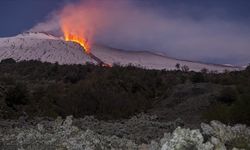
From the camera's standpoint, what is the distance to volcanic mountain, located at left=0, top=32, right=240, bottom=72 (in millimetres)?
97188

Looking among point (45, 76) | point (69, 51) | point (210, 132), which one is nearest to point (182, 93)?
point (45, 76)

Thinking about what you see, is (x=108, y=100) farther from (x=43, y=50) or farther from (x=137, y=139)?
(x=43, y=50)

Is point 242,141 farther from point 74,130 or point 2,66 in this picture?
point 2,66

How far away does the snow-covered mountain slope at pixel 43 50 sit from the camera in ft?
322

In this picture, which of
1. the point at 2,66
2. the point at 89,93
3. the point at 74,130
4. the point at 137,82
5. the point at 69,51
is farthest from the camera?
the point at 69,51

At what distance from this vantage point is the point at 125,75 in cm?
4309

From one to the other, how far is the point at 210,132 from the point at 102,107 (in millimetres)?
20041

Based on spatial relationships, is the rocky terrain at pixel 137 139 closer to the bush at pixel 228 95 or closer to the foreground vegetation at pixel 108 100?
the foreground vegetation at pixel 108 100

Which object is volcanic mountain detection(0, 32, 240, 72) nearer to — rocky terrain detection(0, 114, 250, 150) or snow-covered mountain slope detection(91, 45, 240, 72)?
snow-covered mountain slope detection(91, 45, 240, 72)

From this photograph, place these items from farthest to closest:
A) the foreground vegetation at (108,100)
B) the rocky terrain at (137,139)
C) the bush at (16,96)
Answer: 1. the bush at (16,96)
2. the foreground vegetation at (108,100)
3. the rocky terrain at (137,139)

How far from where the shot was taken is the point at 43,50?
10562 centimetres

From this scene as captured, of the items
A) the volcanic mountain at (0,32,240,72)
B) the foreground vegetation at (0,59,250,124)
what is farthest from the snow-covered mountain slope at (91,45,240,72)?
the foreground vegetation at (0,59,250,124)

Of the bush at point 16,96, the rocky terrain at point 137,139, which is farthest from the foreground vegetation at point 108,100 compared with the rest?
the rocky terrain at point 137,139

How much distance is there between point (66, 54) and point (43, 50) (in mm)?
5530
